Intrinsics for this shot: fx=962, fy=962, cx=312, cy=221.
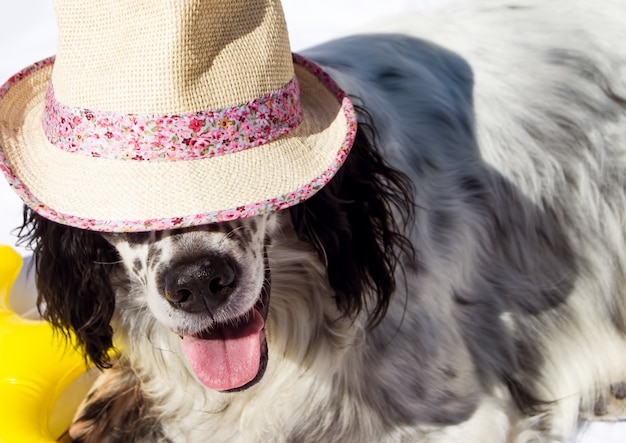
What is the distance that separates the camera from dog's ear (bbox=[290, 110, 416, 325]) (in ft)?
8.42

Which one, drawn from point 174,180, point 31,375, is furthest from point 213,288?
point 31,375

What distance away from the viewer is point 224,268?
2211 mm

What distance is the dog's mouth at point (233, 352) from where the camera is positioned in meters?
2.46

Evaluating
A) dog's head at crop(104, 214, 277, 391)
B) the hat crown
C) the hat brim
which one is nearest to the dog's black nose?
dog's head at crop(104, 214, 277, 391)

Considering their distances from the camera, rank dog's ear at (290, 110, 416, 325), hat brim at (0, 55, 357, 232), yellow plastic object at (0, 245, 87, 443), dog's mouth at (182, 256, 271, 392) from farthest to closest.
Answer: yellow plastic object at (0, 245, 87, 443)
dog's ear at (290, 110, 416, 325)
dog's mouth at (182, 256, 271, 392)
hat brim at (0, 55, 357, 232)

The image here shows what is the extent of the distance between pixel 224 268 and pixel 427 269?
86cm

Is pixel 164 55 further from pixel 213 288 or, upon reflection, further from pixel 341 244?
pixel 341 244

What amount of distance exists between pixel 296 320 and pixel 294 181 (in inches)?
27.4

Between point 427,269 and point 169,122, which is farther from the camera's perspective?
point 427,269

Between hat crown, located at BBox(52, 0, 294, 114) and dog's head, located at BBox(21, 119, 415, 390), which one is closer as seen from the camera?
hat crown, located at BBox(52, 0, 294, 114)

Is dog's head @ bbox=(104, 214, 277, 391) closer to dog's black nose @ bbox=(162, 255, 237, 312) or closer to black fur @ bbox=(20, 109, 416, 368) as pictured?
dog's black nose @ bbox=(162, 255, 237, 312)

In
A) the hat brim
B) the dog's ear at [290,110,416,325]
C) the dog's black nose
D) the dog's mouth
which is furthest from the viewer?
the dog's ear at [290,110,416,325]

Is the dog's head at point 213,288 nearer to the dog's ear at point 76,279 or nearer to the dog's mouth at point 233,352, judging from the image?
the dog's mouth at point 233,352

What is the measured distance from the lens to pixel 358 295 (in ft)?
8.71
